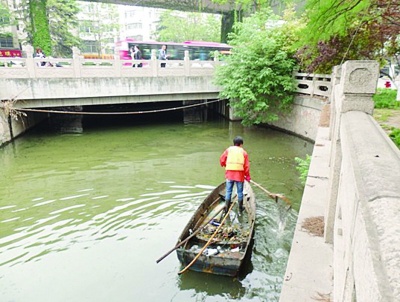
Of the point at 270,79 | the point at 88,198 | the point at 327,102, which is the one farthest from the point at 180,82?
the point at 88,198

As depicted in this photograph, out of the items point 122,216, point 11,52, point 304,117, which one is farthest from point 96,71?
point 11,52

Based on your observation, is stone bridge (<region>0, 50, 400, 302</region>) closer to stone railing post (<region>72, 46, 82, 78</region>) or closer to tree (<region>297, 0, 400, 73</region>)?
tree (<region>297, 0, 400, 73</region>)

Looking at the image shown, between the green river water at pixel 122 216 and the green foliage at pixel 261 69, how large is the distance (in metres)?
1.81

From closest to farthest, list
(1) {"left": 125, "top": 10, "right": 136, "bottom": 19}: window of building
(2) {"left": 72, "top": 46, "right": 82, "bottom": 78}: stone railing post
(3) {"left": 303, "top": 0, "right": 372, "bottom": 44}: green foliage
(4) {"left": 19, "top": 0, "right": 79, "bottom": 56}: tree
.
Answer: (3) {"left": 303, "top": 0, "right": 372, "bottom": 44}: green foliage < (2) {"left": 72, "top": 46, "right": 82, "bottom": 78}: stone railing post < (4) {"left": 19, "top": 0, "right": 79, "bottom": 56}: tree < (1) {"left": 125, "top": 10, "right": 136, "bottom": 19}: window of building

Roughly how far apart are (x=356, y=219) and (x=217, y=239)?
484 centimetres

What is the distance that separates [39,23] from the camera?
77.2 ft

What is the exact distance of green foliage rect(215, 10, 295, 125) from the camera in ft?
47.9

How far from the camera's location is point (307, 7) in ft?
15.2

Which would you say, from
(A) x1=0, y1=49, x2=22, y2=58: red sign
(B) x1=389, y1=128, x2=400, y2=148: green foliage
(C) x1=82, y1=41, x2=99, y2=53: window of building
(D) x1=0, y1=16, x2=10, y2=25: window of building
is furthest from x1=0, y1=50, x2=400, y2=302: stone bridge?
(C) x1=82, y1=41, x2=99, y2=53: window of building

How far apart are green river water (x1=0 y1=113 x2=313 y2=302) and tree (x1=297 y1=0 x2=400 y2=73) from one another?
12.8ft

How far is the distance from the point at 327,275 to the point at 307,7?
369 cm

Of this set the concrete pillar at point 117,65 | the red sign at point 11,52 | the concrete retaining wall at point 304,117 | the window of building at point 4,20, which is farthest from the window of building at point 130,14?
the concrete retaining wall at point 304,117

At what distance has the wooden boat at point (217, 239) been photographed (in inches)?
205

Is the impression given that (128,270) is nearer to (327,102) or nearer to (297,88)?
(327,102)
